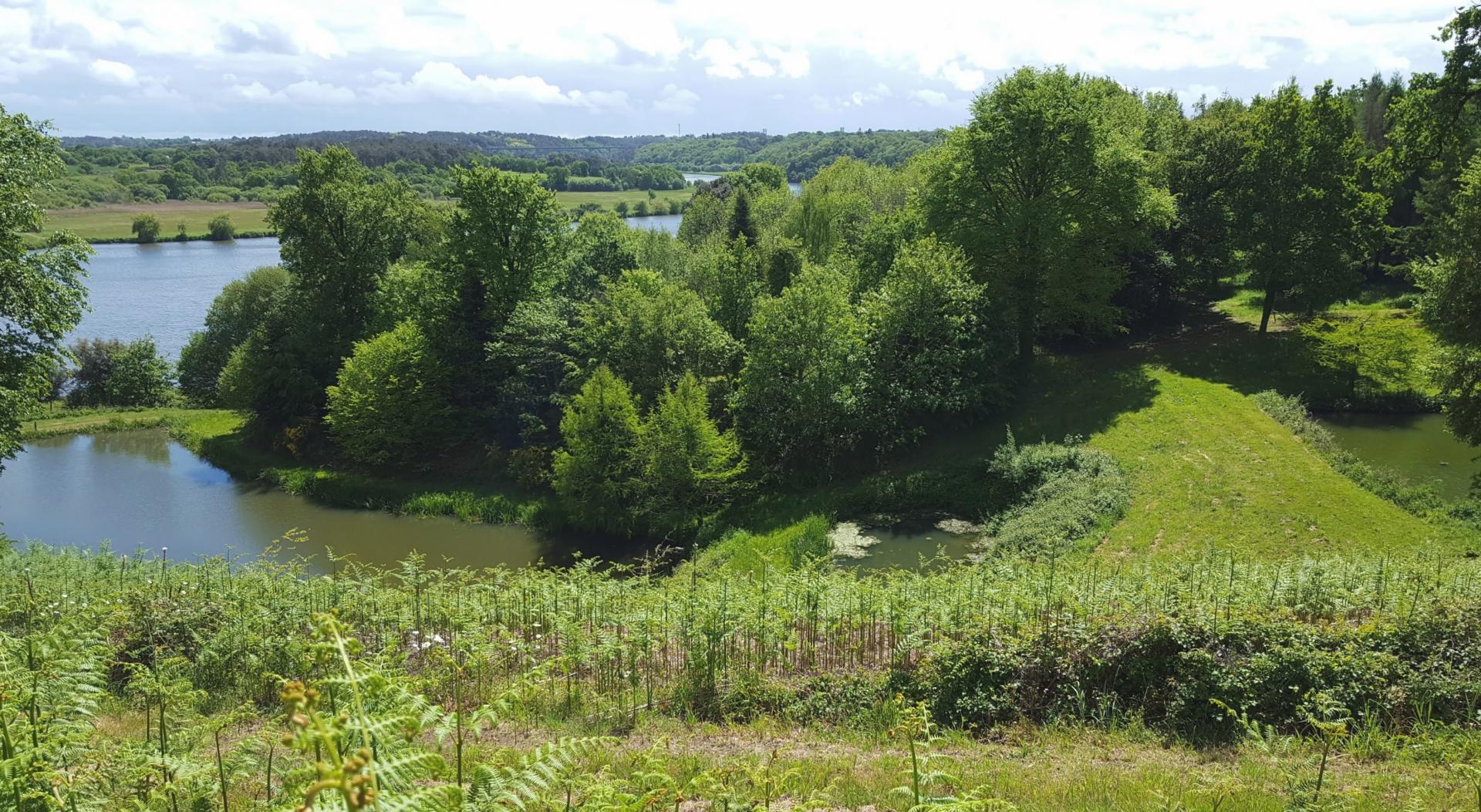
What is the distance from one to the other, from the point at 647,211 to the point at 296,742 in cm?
12888

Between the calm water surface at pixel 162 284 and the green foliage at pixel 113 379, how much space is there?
1.81 metres

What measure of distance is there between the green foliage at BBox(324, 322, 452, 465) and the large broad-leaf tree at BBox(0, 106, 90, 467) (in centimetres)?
1075

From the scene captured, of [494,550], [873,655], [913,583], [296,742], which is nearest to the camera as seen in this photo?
[296,742]

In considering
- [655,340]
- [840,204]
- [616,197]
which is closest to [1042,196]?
[655,340]

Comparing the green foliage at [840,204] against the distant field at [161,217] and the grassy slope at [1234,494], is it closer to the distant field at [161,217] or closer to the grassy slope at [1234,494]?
the grassy slope at [1234,494]

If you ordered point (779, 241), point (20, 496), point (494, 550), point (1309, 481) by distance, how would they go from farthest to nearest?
point (779, 241) < point (20, 496) < point (494, 550) < point (1309, 481)

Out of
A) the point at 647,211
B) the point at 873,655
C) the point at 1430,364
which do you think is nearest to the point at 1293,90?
the point at 1430,364

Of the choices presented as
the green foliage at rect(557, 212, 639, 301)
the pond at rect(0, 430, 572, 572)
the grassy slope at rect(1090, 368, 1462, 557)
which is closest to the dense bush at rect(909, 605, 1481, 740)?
the grassy slope at rect(1090, 368, 1462, 557)

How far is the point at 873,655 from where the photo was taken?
10.0 meters

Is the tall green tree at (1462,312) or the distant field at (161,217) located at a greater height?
the distant field at (161,217)

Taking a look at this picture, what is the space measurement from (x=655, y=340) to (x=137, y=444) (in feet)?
79.2

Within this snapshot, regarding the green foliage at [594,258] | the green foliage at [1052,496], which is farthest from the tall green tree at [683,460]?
the green foliage at [594,258]

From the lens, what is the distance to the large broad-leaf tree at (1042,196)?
2555 centimetres

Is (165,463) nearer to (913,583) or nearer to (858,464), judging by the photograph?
(858,464)
